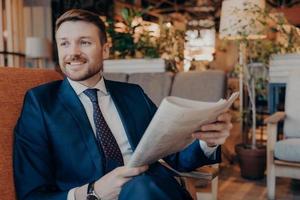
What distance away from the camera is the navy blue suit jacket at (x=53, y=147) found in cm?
108

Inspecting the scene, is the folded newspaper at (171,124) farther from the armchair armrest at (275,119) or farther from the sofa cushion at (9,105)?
the armchair armrest at (275,119)

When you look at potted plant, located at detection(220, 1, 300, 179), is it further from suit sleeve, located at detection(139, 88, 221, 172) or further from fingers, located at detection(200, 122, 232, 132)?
fingers, located at detection(200, 122, 232, 132)

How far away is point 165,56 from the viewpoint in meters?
3.14

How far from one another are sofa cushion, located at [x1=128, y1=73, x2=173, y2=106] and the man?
109cm

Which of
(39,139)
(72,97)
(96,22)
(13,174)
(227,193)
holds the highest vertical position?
(96,22)

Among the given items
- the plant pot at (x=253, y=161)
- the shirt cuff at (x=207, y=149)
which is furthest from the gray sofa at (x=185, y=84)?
the shirt cuff at (x=207, y=149)

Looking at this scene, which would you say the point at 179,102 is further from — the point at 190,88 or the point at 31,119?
the point at 190,88

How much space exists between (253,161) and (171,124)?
98.0 inches

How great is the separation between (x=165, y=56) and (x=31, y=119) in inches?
83.8

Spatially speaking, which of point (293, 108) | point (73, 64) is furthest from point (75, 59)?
point (293, 108)

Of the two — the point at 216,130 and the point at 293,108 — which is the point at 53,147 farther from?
the point at 293,108

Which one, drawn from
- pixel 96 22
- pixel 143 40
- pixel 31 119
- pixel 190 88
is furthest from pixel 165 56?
pixel 31 119

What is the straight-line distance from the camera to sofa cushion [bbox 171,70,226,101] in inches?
91.8

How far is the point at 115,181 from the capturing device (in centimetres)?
99
